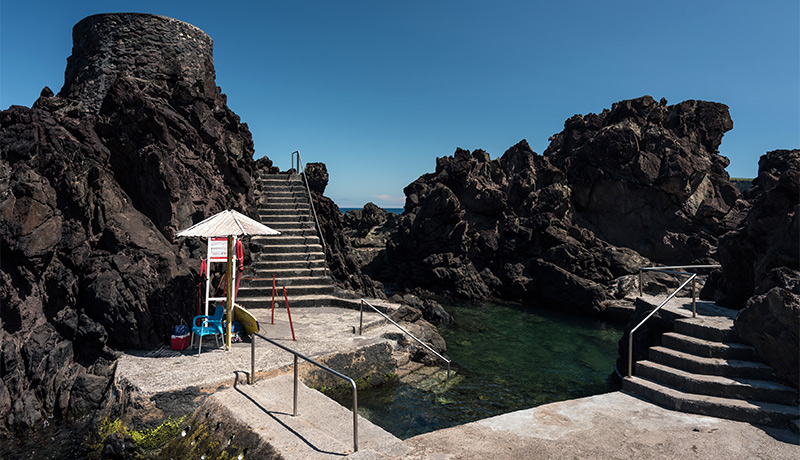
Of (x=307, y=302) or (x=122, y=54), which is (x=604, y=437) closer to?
(x=307, y=302)

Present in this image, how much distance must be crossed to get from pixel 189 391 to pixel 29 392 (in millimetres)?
4207

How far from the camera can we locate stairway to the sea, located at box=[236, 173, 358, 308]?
14.5 m

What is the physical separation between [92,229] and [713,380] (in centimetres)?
1387

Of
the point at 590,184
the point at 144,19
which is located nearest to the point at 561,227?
the point at 590,184

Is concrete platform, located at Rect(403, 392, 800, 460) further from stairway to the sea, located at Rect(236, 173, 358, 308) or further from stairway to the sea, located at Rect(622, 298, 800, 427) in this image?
stairway to the sea, located at Rect(236, 173, 358, 308)

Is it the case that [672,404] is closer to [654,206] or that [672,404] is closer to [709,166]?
[654,206]

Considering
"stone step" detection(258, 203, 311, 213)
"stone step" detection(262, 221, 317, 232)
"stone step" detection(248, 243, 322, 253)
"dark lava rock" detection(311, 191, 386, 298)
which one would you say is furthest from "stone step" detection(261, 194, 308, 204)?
"stone step" detection(248, 243, 322, 253)

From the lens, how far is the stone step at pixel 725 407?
6648mm

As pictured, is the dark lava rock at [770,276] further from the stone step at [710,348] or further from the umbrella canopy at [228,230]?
the umbrella canopy at [228,230]

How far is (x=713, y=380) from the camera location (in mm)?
7414

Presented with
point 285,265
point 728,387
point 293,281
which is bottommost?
point 728,387

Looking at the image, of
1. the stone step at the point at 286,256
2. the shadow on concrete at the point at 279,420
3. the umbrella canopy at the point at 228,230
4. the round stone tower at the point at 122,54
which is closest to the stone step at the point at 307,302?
the stone step at the point at 286,256

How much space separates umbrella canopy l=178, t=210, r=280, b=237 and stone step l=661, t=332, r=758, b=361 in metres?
8.84

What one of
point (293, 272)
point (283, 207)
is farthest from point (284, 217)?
point (293, 272)
